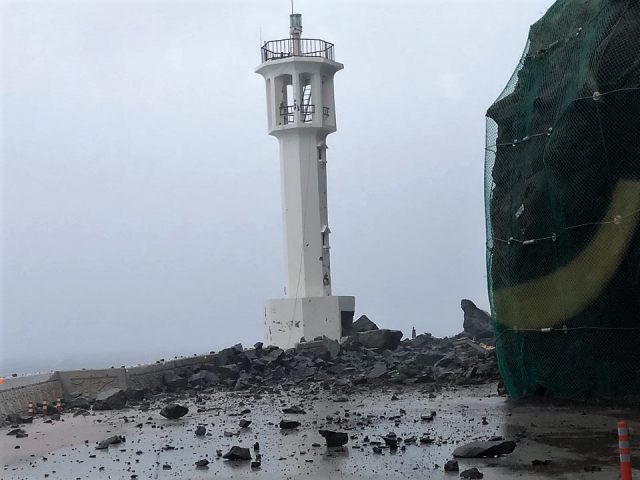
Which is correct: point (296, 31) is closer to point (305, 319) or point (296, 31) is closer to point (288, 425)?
point (305, 319)

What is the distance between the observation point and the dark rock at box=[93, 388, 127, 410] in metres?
21.4

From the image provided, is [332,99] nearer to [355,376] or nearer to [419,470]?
[355,376]

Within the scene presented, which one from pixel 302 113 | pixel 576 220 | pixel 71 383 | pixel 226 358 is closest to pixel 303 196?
pixel 302 113

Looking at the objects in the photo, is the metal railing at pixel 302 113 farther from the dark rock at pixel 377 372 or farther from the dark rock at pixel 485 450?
the dark rock at pixel 485 450

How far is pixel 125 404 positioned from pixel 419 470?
11.5 metres

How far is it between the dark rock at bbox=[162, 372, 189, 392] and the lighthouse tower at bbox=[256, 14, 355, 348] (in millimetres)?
13141

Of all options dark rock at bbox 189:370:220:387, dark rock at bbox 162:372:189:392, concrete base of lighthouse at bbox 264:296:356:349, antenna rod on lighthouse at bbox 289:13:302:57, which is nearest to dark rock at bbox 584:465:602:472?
dark rock at bbox 162:372:189:392

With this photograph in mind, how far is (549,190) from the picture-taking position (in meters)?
17.2

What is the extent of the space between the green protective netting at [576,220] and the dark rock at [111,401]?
27.5 feet

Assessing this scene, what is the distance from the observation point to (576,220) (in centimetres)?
1673

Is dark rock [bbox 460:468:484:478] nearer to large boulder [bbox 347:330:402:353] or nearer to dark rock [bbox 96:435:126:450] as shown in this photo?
dark rock [bbox 96:435:126:450]

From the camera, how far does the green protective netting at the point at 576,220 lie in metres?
16.3

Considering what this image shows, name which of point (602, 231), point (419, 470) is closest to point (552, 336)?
point (602, 231)

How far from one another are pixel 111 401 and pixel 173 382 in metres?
3.97
